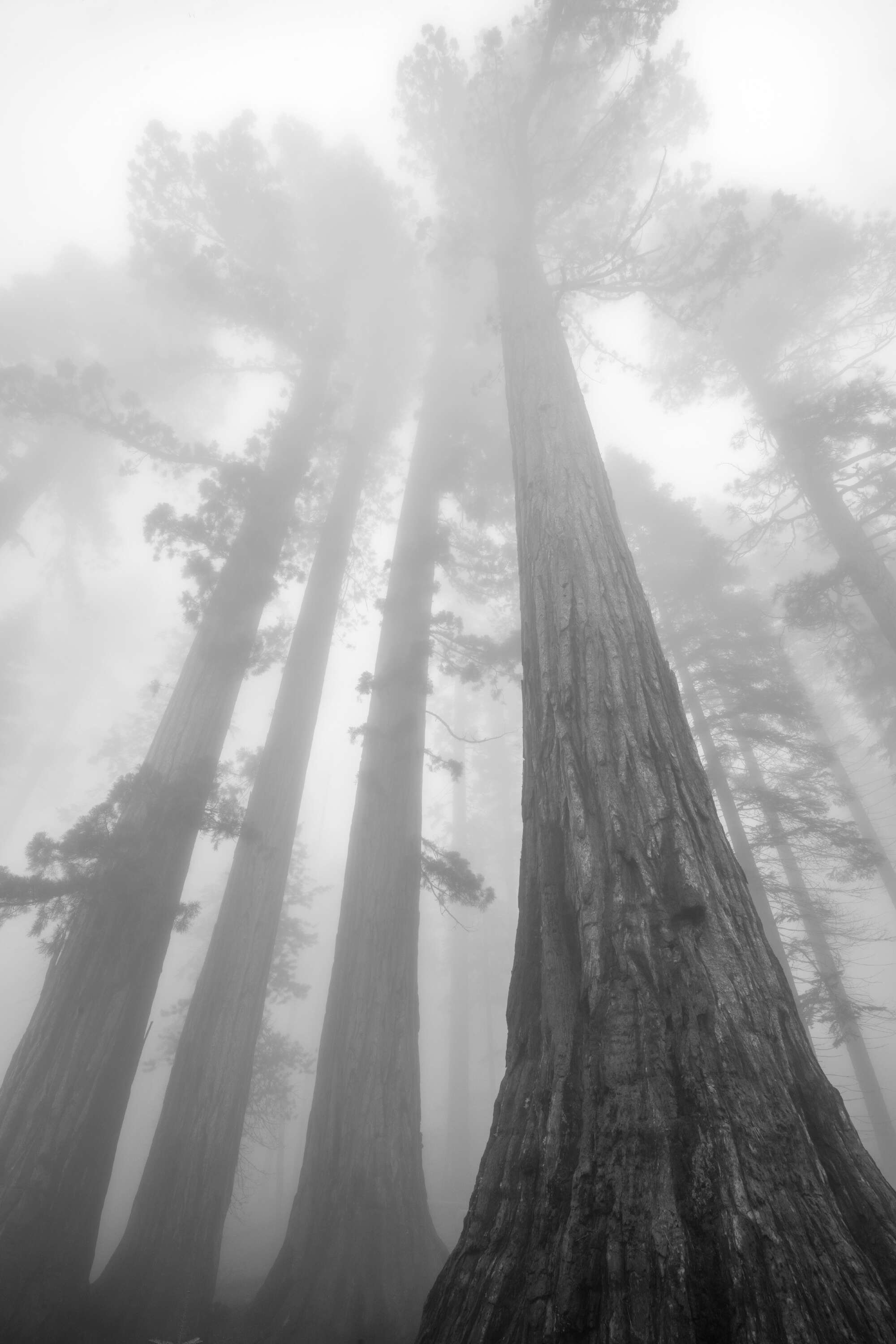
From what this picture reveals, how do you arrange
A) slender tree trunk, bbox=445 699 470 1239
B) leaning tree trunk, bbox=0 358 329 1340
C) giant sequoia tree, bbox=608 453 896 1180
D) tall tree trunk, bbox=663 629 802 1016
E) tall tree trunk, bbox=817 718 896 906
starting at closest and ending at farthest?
leaning tree trunk, bbox=0 358 329 1340 → tall tree trunk, bbox=663 629 802 1016 → giant sequoia tree, bbox=608 453 896 1180 → tall tree trunk, bbox=817 718 896 906 → slender tree trunk, bbox=445 699 470 1239

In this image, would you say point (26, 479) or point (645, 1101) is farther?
point (26, 479)

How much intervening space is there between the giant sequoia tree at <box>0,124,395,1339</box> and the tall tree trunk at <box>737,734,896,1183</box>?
31.4ft

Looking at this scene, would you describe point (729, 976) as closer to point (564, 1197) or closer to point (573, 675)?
point (564, 1197)

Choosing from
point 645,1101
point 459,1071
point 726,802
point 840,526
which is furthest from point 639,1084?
point 459,1071

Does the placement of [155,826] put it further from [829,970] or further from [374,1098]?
[829,970]

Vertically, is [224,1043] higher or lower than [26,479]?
lower

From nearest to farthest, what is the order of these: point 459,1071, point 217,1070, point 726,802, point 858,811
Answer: point 217,1070 < point 726,802 < point 858,811 < point 459,1071

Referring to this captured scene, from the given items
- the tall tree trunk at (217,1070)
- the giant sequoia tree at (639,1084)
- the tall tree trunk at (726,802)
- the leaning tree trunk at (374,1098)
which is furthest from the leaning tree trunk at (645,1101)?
the tall tree trunk at (726,802)

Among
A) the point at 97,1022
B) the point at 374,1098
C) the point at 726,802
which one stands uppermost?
the point at 726,802

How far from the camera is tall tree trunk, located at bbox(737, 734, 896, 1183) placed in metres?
10.1

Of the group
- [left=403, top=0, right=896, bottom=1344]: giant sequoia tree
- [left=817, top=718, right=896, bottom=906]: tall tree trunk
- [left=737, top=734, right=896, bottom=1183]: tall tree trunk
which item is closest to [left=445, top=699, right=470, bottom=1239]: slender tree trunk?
[left=737, top=734, right=896, bottom=1183]: tall tree trunk

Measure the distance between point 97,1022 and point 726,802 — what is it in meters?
9.86

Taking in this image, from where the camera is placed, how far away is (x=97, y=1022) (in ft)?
15.4

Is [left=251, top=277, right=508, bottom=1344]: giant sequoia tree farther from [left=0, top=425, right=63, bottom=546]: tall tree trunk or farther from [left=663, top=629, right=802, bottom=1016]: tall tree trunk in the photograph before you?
[left=0, top=425, right=63, bottom=546]: tall tree trunk
